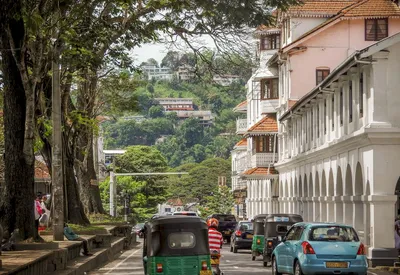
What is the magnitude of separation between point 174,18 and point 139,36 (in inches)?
83.9

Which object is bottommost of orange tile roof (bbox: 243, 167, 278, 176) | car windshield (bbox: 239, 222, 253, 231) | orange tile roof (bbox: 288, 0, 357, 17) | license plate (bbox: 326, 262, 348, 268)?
license plate (bbox: 326, 262, 348, 268)

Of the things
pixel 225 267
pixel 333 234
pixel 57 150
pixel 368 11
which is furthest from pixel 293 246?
pixel 368 11

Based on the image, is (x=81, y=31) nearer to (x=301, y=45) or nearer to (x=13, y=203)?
(x=13, y=203)

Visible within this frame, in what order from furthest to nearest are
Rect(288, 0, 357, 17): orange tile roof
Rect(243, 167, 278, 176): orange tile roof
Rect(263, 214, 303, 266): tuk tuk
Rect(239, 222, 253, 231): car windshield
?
Rect(243, 167, 278, 176): orange tile roof → Rect(288, 0, 357, 17): orange tile roof → Rect(239, 222, 253, 231): car windshield → Rect(263, 214, 303, 266): tuk tuk

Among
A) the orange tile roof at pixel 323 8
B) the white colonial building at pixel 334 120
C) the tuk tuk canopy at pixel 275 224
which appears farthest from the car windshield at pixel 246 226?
the orange tile roof at pixel 323 8

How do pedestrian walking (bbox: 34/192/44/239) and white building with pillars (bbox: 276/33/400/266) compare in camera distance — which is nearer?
pedestrian walking (bbox: 34/192/44/239)

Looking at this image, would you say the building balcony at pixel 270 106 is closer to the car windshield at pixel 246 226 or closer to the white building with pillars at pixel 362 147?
the white building with pillars at pixel 362 147

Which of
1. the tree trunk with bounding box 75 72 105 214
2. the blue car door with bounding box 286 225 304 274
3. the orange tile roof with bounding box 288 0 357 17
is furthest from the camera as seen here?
the orange tile roof with bounding box 288 0 357 17

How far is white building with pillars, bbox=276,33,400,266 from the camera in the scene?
3697 centimetres

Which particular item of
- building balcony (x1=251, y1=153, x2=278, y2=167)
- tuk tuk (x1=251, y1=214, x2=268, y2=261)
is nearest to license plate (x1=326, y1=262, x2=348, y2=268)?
tuk tuk (x1=251, y1=214, x2=268, y2=261)

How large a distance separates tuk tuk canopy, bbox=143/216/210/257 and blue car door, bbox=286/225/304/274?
351 cm

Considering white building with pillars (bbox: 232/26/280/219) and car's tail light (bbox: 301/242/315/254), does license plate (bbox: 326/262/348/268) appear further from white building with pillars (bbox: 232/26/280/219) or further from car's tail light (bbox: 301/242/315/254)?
white building with pillars (bbox: 232/26/280/219)

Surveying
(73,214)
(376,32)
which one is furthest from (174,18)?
(376,32)

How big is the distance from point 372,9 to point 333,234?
1377 inches
